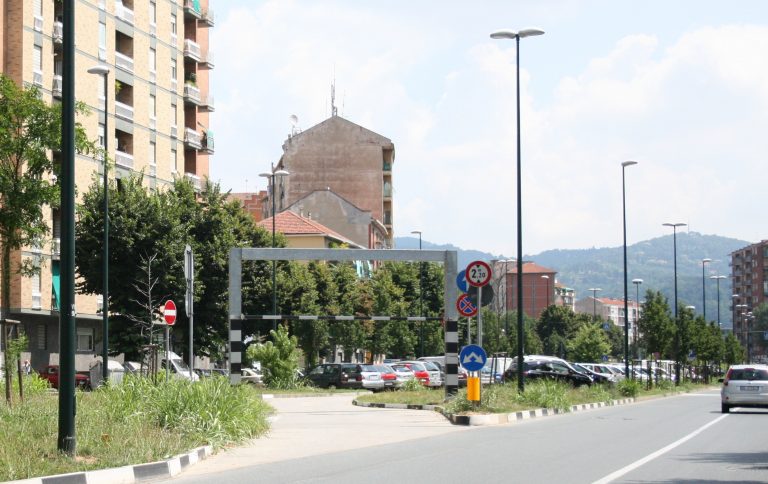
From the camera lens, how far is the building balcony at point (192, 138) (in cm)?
6812

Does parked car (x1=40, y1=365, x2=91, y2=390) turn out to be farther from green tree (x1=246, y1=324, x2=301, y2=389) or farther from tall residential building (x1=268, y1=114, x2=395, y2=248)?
tall residential building (x1=268, y1=114, x2=395, y2=248)

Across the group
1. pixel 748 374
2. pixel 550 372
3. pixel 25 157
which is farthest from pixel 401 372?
pixel 25 157

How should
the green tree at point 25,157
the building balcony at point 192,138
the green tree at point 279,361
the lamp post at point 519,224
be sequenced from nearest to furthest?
the green tree at point 25,157 → the lamp post at point 519,224 → the green tree at point 279,361 → the building balcony at point 192,138

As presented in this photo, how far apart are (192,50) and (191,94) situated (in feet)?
8.73

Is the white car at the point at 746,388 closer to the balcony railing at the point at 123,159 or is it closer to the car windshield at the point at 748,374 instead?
the car windshield at the point at 748,374

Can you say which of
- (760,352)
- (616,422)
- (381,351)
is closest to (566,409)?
A: (616,422)

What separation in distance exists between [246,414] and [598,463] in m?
6.30

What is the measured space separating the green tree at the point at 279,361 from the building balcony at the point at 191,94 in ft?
84.1

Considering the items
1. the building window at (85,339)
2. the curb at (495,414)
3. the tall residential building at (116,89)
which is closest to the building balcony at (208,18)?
the tall residential building at (116,89)

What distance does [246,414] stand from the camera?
18594mm

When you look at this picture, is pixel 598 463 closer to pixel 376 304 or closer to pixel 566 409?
pixel 566 409

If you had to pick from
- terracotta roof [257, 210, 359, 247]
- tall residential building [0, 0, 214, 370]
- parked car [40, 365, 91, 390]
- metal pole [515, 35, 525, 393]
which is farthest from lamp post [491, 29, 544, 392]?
terracotta roof [257, 210, 359, 247]

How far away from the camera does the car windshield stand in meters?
32.7

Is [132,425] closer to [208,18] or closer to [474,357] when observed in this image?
[474,357]
